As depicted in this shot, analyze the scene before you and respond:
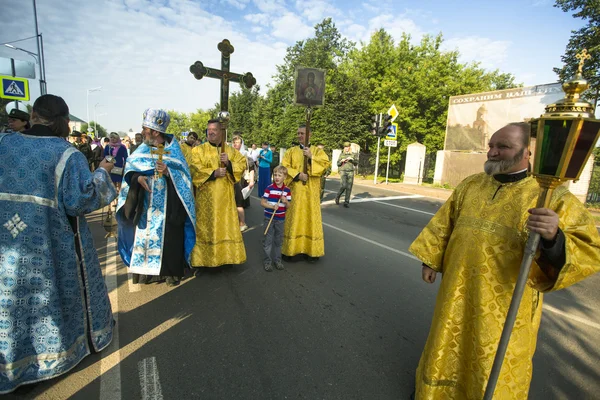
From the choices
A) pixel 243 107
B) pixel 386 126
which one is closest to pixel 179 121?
pixel 243 107

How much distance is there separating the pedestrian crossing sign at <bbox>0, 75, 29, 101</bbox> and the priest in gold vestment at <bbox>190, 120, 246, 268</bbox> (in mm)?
7592

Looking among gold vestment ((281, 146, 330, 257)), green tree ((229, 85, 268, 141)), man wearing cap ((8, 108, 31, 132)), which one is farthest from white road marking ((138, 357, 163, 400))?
green tree ((229, 85, 268, 141))

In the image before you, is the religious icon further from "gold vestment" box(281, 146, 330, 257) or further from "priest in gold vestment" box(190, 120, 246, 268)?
"priest in gold vestment" box(190, 120, 246, 268)

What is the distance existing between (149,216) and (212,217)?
0.89 meters

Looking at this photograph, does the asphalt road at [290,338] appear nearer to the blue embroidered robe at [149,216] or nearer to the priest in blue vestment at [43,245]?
the priest in blue vestment at [43,245]

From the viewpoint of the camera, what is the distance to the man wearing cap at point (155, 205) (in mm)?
3924

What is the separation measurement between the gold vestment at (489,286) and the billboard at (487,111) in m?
15.6

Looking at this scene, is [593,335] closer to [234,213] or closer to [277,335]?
[277,335]

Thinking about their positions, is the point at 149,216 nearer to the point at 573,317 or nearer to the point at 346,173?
the point at 573,317

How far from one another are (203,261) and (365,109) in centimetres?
2404

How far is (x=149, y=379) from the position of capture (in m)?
2.60

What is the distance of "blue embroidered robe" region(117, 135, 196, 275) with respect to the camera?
3.98 m

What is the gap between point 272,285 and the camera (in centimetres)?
446

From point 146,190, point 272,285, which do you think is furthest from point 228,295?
point 146,190
